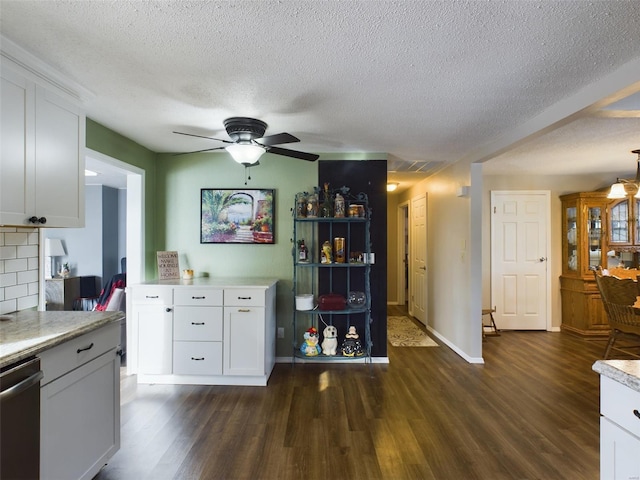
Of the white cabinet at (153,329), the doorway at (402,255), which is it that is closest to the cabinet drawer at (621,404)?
the white cabinet at (153,329)

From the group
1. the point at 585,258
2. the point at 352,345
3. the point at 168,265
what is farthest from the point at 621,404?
the point at 585,258

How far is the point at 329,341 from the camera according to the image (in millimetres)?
3770

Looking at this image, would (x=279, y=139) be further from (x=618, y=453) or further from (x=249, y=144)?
(x=618, y=453)

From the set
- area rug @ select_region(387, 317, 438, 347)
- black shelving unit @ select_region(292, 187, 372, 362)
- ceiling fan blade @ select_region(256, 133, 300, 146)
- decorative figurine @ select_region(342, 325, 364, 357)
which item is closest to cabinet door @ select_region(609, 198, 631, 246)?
area rug @ select_region(387, 317, 438, 347)

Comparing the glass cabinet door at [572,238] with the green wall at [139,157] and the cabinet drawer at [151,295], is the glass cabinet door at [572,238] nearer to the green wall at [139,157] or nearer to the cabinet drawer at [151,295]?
the cabinet drawer at [151,295]

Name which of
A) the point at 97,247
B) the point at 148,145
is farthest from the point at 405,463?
the point at 97,247

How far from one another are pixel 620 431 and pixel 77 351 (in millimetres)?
2246

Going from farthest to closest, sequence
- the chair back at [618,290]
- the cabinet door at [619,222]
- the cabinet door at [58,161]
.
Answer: the cabinet door at [619,222] → the chair back at [618,290] → the cabinet door at [58,161]

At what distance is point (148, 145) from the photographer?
3.74 meters

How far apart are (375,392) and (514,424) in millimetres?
1083

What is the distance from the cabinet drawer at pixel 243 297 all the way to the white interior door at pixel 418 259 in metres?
3.14

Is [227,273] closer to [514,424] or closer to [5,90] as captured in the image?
[5,90]

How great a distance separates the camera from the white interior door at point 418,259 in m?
5.66

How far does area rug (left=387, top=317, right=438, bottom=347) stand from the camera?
4.70 meters
